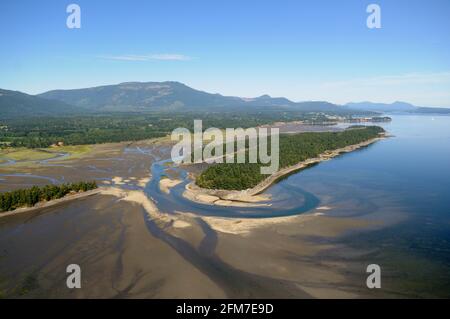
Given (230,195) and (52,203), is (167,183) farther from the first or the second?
(52,203)

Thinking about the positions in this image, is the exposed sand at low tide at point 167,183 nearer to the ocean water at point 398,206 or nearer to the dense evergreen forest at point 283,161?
the dense evergreen forest at point 283,161

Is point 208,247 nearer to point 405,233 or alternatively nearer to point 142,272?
point 142,272

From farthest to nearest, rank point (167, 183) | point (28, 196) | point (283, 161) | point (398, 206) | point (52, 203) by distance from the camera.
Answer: point (283, 161), point (167, 183), point (52, 203), point (398, 206), point (28, 196)

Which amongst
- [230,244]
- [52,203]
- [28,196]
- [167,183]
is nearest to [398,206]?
[230,244]

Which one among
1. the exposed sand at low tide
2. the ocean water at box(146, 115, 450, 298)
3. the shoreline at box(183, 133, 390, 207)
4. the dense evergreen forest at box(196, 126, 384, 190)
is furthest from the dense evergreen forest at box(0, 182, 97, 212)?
the dense evergreen forest at box(196, 126, 384, 190)

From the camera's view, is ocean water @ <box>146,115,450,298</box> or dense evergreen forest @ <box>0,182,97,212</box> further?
dense evergreen forest @ <box>0,182,97,212</box>

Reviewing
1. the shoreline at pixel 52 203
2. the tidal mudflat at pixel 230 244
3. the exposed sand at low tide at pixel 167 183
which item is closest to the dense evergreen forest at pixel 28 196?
the shoreline at pixel 52 203

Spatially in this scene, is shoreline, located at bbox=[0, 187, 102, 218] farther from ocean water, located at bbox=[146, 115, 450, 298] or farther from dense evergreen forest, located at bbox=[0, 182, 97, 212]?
ocean water, located at bbox=[146, 115, 450, 298]
